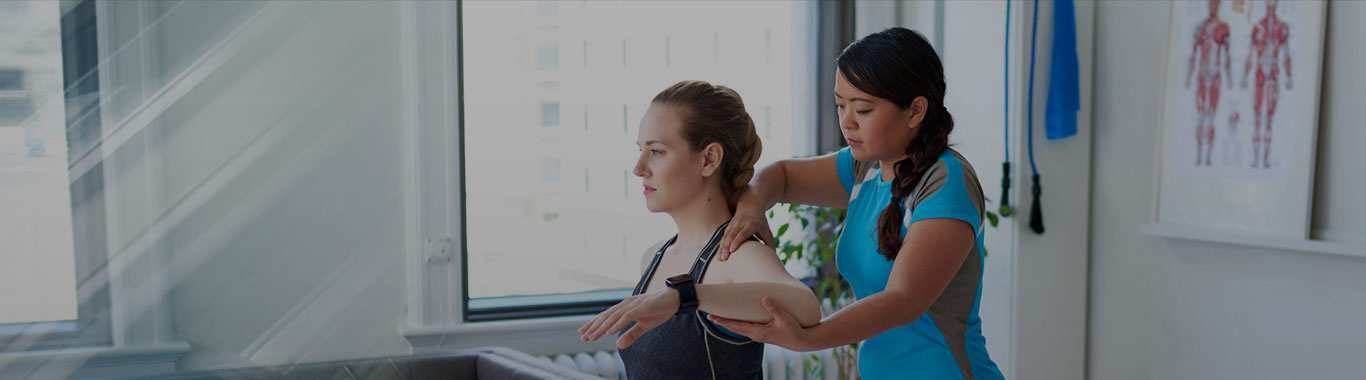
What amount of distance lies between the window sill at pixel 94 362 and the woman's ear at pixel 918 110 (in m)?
1.76

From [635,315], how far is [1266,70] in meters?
1.80

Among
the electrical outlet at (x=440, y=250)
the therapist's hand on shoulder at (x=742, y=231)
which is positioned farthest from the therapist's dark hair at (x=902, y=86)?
the electrical outlet at (x=440, y=250)

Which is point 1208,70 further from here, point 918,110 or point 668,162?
point 668,162

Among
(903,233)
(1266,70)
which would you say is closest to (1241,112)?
(1266,70)

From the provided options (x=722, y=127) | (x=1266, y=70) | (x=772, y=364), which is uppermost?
(x=1266, y=70)

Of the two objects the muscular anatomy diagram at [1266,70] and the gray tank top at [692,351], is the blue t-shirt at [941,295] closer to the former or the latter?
the gray tank top at [692,351]

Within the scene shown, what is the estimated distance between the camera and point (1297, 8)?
213 centimetres

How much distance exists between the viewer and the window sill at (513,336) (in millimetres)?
2650

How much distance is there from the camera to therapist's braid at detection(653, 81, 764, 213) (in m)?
1.39

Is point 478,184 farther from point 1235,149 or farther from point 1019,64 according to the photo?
point 1235,149

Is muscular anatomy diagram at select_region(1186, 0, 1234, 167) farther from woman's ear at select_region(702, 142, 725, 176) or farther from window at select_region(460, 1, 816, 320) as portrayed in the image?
woman's ear at select_region(702, 142, 725, 176)

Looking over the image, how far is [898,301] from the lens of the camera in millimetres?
1192

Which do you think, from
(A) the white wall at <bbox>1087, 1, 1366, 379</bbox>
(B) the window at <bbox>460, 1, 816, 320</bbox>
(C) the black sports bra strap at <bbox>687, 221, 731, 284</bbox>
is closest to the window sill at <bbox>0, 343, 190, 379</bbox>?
(B) the window at <bbox>460, 1, 816, 320</bbox>

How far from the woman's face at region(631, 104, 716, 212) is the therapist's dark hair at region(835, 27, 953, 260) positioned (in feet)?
0.79
